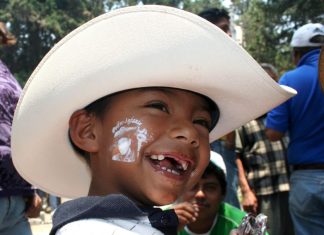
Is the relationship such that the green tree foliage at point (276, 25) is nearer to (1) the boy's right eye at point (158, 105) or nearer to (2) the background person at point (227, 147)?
(2) the background person at point (227, 147)

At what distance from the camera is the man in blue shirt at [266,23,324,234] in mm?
3664

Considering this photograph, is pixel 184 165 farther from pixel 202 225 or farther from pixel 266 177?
pixel 266 177

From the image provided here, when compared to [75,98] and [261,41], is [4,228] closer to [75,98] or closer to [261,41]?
[75,98]

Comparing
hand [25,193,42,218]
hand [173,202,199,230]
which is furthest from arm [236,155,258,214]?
hand [25,193,42,218]

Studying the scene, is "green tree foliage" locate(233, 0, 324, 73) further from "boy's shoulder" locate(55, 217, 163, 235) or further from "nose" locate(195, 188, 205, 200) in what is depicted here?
"boy's shoulder" locate(55, 217, 163, 235)

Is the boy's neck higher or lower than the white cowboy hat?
lower

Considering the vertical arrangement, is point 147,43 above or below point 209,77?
above

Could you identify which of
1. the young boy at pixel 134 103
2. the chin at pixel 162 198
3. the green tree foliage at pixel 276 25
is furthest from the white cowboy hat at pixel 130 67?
the green tree foliage at pixel 276 25

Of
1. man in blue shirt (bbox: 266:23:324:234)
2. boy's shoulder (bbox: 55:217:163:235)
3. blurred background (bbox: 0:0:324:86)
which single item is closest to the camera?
boy's shoulder (bbox: 55:217:163:235)

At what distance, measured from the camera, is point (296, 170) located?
385 cm

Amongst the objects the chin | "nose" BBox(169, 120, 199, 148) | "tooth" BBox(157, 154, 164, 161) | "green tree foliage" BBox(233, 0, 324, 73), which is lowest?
"green tree foliage" BBox(233, 0, 324, 73)

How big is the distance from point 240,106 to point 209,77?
308 millimetres

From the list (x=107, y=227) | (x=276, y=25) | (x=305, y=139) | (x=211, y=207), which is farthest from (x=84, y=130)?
(x=276, y=25)

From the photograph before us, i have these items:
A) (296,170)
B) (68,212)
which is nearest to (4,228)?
(68,212)
